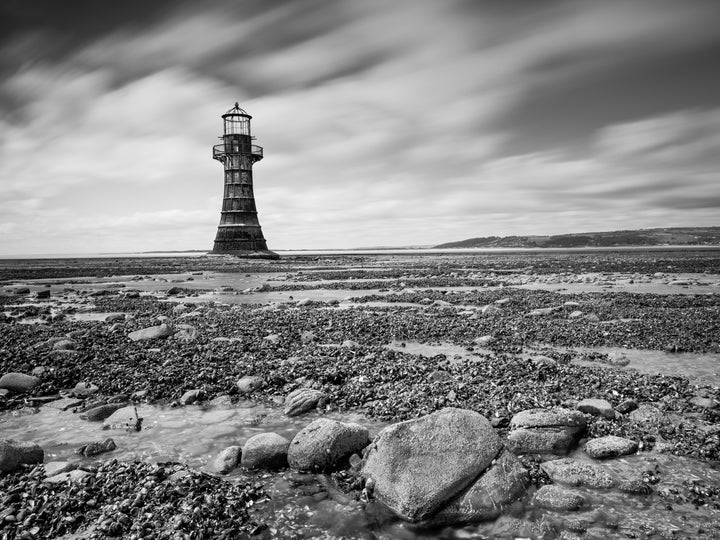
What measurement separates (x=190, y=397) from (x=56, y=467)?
293 cm

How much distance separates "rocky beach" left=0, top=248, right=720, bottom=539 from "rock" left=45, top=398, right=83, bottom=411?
0.06 m

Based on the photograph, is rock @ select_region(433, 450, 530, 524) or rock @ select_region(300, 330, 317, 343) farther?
rock @ select_region(300, 330, 317, 343)

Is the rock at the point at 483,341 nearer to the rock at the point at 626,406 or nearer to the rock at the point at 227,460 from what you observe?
the rock at the point at 626,406

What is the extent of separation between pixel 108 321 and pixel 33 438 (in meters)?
11.1

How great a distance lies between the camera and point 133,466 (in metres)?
5.71

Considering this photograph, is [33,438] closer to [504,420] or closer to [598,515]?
[504,420]

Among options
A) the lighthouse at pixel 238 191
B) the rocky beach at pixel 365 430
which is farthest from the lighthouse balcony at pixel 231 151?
the rocky beach at pixel 365 430

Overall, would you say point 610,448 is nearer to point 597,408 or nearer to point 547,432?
point 547,432

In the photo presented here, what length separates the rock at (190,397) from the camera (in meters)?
8.51

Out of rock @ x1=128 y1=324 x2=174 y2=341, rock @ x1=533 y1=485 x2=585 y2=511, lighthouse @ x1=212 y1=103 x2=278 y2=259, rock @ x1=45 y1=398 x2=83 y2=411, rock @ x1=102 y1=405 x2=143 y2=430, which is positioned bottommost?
rock @ x1=533 y1=485 x2=585 y2=511

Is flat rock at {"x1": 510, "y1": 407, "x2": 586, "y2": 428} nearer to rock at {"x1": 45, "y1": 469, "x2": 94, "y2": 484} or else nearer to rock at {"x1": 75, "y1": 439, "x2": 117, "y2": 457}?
rock at {"x1": 45, "y1": 469, "x2": 94, "y2": 484}

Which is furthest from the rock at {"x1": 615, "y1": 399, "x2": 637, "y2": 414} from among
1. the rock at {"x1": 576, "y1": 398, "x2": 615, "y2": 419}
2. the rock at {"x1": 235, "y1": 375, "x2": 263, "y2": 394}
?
the rock at {"x1": 235, "y1": 375, "x2": 263, "y2": 394}

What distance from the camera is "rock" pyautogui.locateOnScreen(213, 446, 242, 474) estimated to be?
19.2 ft

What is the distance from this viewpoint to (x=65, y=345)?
12.4m
